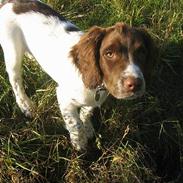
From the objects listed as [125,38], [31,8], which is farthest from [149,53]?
[31,8]

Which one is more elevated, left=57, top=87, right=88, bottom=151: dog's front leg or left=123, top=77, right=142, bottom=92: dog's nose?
left=123, top=77, right=142, bottom=92: dog's nose

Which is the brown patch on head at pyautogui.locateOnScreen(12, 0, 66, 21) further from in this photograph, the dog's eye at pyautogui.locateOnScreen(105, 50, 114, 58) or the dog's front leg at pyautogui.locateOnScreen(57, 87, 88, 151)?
the dog's eye at pyautogui.locateOnScreen(105, 50, 114, 58)

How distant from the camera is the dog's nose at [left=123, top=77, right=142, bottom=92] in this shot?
3.89 metres

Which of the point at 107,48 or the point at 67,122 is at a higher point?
the point at 107,48

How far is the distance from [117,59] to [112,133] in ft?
3.15

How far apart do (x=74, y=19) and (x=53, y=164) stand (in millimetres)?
1926

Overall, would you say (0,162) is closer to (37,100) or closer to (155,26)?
(37,100)

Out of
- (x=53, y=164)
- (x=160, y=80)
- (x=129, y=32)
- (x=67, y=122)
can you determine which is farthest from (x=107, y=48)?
(x=160, y=80)

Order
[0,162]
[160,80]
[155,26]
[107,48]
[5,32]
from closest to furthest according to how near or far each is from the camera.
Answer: [107,48]
[0,162]
[5,32]
[160,80]
[155,26]

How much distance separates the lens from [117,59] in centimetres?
400

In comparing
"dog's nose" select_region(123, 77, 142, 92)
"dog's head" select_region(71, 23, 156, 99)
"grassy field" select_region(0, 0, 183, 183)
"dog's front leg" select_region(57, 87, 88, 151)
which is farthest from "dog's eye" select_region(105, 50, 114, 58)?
"grassy field" select_region(0, 0, 183, 183)

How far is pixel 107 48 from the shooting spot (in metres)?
4.08

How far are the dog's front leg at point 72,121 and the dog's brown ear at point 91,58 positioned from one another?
35 centimetres

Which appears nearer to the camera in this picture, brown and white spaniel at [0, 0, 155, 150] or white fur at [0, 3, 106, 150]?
brown and white spaniel at [0, 0, 155, 150]
